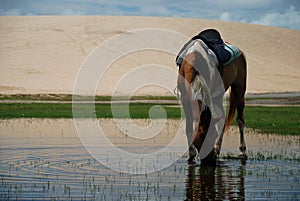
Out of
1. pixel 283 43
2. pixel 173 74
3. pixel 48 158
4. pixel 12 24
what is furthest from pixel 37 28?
pixel 48 158

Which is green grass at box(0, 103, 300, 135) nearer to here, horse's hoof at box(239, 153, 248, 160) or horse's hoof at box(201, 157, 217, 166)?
horse's hoof at box(239, 153, 248, 160)

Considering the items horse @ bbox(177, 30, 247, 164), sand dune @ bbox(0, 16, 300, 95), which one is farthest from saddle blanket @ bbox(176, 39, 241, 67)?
sand dune @ bbox(0, 16, 300, 95)

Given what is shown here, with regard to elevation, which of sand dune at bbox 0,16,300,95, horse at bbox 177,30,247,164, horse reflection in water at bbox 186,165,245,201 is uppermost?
sand dune at bbox 0,16,300,95

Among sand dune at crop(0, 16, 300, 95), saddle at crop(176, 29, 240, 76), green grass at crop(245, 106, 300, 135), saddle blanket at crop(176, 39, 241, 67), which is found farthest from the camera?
sand dune at crop(0, 16, 300, 95)

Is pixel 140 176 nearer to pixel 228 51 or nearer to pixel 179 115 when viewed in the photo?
pixel 228 51

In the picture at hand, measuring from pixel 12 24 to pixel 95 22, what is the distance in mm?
10869

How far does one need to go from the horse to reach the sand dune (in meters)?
30.0

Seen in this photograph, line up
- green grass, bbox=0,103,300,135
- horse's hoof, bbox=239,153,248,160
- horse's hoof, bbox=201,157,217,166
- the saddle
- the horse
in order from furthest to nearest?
green grass, bbox=0,103,300,135 < horse's hoof, bbox=239,153,248,160 < the saddle < horse's hoof, bbox=201,157,217,166 < the horse

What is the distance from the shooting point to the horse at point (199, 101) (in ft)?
30.8

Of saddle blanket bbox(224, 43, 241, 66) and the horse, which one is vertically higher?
saddle blanket bbox(224, 43, 241, 66)

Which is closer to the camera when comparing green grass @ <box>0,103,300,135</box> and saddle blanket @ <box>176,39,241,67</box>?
saddle blanket @ <box>176,39,241,67</box>

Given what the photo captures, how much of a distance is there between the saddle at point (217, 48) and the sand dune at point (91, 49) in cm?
3118

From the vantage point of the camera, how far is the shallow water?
28.5ft

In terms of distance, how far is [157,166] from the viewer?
11.4 meters
